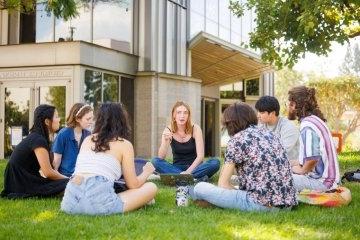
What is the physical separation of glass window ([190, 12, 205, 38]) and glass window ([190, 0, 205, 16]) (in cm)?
18

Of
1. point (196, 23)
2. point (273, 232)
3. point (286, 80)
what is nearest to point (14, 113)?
point (196, 23)

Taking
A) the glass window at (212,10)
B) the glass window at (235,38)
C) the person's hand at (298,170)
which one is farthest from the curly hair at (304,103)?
the glass window at (235,38)

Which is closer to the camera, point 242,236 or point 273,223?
point 242,236

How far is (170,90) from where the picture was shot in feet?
71.1

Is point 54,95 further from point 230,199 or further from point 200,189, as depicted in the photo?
point 230,199

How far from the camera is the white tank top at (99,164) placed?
5918mm

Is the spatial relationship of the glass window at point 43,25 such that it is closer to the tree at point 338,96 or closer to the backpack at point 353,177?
the backpack at point 353,177

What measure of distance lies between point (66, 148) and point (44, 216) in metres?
2.43

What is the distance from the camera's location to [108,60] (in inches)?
754

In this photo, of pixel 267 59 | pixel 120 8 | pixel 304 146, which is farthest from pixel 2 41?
pixel 304 146

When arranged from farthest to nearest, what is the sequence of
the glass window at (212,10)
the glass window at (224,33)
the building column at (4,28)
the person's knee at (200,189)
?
the glass window at (224,33) < the glass window at (212,10) < the building column at (4,28) < the person's knee at (200,189)

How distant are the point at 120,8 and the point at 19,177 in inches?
527

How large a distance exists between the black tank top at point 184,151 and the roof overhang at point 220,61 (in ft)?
45.4

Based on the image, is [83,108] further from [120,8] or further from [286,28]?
[120,8]
